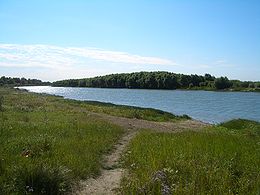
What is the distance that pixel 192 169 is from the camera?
11703mm

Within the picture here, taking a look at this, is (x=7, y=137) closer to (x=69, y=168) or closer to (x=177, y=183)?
(x=69, y=168)

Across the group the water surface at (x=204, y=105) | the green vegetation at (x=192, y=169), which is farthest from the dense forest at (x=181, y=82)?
the green vegetation at (x=192, y=169)

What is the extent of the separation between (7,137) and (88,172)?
6.72m

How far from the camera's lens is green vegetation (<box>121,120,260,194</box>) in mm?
9938

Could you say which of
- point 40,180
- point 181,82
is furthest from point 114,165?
point 181,82

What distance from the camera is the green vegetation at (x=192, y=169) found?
9.94 m

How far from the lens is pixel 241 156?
14.2 metres

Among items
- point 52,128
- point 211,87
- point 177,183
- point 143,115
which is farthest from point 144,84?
point 177,183

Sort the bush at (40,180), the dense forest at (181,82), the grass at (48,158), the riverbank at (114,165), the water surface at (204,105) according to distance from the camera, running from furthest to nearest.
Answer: the dense forest at (181,82) < the water surface at (204,105) < the riverbank at (114,165) < the grass at (48,158) < the bush at (40,180)

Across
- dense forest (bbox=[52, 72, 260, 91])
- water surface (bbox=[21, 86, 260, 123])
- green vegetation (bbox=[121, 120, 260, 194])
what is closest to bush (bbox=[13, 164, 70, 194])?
green vegetation (bbox=[121, 120, 260, 194])

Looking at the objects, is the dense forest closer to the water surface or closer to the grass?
the water surface

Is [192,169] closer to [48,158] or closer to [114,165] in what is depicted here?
[114,165]

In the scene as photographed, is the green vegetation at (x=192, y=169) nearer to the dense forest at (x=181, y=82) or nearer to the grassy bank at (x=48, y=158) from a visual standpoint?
the grassy bank at (x=48, y=158)

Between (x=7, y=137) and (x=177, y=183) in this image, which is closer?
(x=177, y=183)
